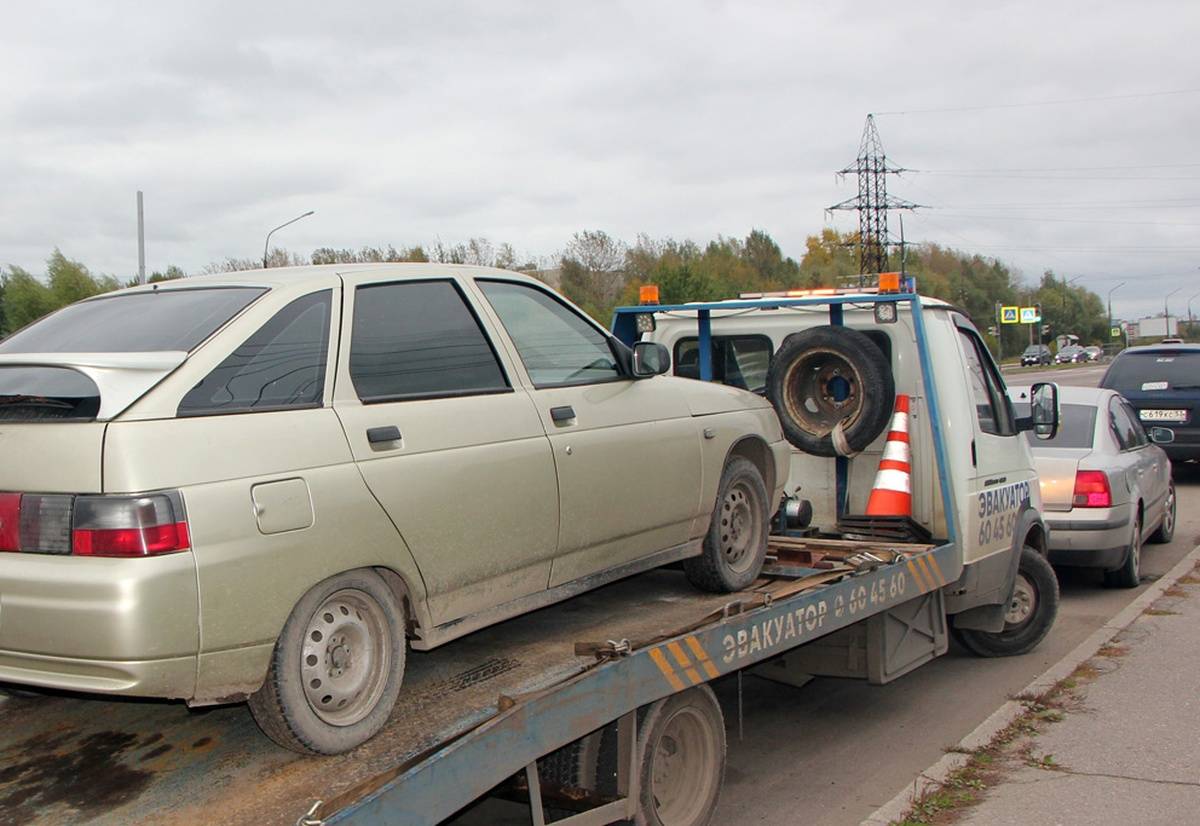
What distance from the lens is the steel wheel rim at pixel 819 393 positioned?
269 inches

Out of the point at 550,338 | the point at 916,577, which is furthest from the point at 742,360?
the point at 550,338

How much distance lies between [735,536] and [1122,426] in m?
6.31

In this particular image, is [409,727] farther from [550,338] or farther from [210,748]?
[550,338]

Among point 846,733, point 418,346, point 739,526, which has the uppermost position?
point 418,346

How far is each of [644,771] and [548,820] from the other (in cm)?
38

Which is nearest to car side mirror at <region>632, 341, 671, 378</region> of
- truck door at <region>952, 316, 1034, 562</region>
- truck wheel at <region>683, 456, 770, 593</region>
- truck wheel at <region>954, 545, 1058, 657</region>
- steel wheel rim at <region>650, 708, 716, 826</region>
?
truck wheel at <region>683, 456, 770, 593</region>

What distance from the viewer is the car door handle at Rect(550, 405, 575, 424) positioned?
4.51 m

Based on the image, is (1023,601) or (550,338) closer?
(550,338)

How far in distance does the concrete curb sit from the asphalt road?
0.52 ft

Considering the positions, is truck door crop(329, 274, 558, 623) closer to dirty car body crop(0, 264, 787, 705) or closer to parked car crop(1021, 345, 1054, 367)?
dirty car body crop(0, 264, 787, 705)

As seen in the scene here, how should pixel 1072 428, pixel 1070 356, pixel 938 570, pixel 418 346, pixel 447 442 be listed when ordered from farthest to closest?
pixel 1070 356
pixel 1072 428
pixel 938 570
pixel 418 346
pixel 447 442

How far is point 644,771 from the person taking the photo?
4.30 meters

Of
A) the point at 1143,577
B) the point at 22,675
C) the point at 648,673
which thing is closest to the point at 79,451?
the point at 22,675

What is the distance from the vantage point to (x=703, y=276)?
44969mm
